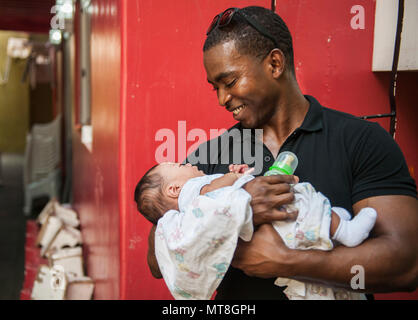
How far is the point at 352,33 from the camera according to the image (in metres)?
2.14

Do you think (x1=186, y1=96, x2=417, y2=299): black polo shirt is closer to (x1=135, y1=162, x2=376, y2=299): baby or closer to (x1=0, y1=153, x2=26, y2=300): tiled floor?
(x1=135, y1=162, x2=376, y2=299): baby

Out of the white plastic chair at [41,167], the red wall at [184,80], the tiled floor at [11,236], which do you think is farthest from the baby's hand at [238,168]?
the white plastic chair at [41,167]

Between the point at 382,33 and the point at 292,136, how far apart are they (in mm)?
1069

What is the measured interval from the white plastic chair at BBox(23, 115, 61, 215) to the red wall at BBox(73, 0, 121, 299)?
3311 millimetres

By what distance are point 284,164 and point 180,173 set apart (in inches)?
16.3

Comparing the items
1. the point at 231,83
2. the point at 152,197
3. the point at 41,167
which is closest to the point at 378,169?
the point at 231,83

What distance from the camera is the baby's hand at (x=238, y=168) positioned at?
1.33m

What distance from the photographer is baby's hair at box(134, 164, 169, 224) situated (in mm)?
1460

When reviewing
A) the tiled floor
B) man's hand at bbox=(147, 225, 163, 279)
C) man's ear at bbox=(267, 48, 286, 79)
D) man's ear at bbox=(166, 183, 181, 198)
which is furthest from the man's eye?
the tiled floor

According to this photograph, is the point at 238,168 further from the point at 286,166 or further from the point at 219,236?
the point at 219,236

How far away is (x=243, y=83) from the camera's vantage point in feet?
4.31

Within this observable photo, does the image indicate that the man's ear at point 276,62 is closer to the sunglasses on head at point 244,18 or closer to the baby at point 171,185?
the sunglasses on head at point 244,18
